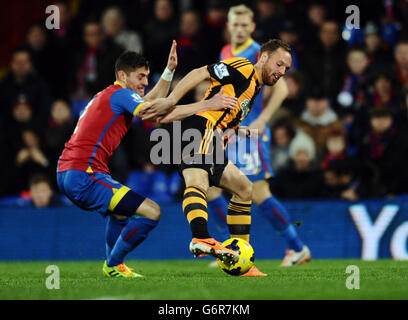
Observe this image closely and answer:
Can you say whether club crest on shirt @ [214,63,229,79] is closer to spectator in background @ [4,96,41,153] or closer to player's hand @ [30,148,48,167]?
player's hand @ [30,148,48,167]

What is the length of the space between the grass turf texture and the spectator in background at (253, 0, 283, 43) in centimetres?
562

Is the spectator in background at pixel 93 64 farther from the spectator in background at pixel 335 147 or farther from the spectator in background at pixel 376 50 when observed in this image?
the spectator in background at pixel 376 50

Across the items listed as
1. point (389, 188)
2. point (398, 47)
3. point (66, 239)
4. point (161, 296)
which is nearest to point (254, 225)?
point (389, 188)

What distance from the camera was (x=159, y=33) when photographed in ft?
42.5

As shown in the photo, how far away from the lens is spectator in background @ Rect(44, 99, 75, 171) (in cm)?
1164

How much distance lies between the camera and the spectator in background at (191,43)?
12117mm

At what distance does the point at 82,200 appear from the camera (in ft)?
22.0

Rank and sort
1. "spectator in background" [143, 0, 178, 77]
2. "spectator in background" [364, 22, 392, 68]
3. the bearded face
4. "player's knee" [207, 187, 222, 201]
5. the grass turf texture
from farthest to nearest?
"spectator in background" [143, 0, 178, 77] → "spectator in background" [364, 22, 392, 68] → "player's knee" [207, 187, 222, 201] → the bearded face → the grass turf texture

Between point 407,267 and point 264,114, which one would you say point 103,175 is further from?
point 407,267

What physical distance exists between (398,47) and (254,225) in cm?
347

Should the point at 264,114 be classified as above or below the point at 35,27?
below
